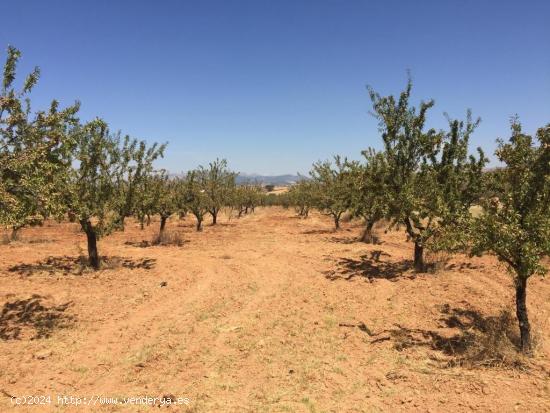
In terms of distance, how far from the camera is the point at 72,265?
17.3m

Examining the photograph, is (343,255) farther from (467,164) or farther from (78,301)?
(78,301)

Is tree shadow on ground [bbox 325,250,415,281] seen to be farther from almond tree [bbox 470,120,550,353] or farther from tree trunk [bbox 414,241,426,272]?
almond tree [bbox 470,120,550,353]

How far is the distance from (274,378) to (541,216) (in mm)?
6850

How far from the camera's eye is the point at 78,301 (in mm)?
13352

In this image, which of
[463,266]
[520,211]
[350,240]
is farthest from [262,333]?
[350,240]

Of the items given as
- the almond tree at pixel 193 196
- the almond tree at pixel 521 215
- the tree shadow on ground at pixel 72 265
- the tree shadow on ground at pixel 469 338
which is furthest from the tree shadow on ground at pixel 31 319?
the almond tree at pixel 193 196

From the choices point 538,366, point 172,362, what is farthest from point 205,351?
point 538,366

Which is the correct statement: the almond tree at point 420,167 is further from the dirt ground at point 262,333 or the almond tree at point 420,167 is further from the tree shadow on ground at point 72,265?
the tree shadow on ground at point 72,265

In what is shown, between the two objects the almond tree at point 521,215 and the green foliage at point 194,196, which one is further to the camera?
the green foliage at point 194,196

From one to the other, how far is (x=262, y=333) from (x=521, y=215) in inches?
286

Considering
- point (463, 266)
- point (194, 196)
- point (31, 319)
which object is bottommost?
point (31, 319)

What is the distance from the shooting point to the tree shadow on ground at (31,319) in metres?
10.8

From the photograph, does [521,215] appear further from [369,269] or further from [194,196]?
[194,196]

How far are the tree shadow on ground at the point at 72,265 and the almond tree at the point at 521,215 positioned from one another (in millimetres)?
13863
